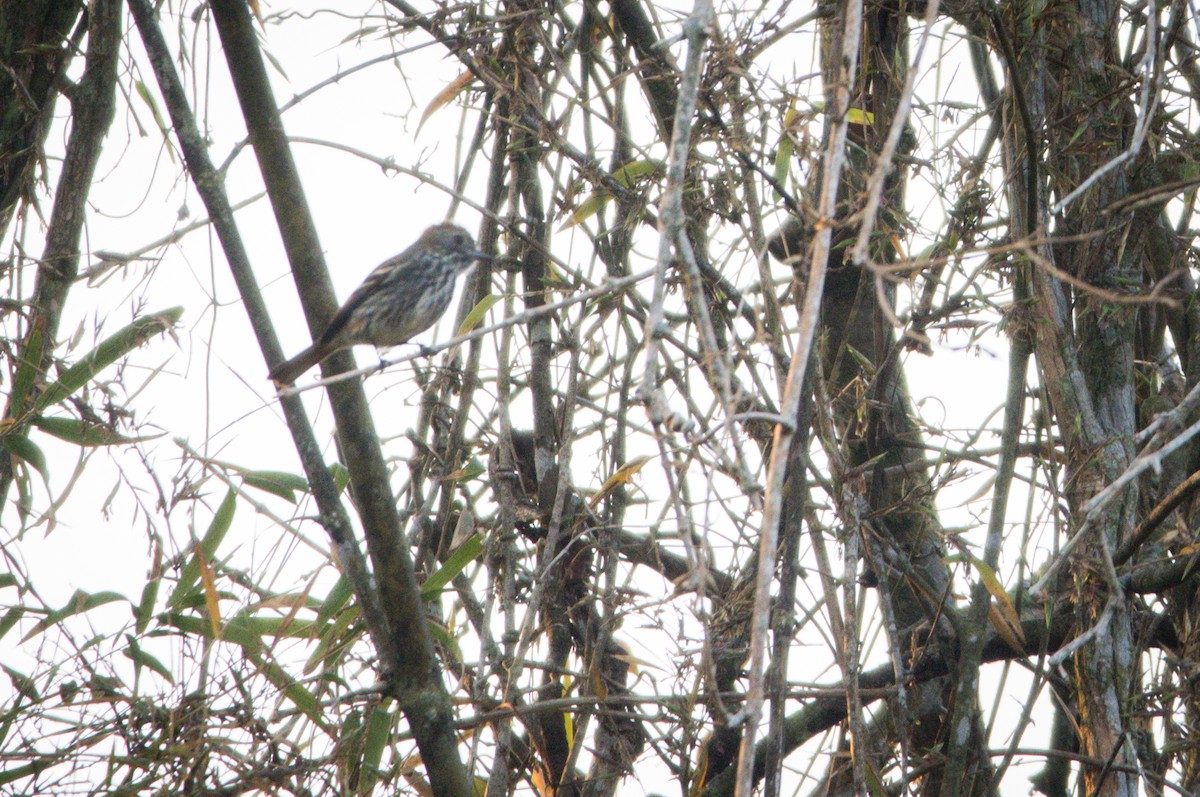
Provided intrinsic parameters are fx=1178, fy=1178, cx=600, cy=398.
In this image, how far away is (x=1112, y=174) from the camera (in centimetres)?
318

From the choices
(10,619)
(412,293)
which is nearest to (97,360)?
(10,619)

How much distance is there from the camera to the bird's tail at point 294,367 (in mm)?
2738

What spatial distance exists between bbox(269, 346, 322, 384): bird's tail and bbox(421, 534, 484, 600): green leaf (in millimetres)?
652

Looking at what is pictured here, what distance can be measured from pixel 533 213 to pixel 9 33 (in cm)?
157

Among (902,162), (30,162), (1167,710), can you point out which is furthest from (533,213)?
(1167,710)

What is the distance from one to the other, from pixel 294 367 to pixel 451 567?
713mm

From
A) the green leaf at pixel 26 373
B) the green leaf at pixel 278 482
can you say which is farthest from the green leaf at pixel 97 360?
the green leaf at pixel 278 482

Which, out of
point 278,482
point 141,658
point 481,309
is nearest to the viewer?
point 141,658

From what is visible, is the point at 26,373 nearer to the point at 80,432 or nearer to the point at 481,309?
the point at 80,432

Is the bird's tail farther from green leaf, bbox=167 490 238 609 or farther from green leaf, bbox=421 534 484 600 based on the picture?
green leaf, bbox=421 534 484 600

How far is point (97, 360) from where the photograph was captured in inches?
121

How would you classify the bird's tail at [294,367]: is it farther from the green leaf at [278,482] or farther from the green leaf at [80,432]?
the green leaf at [80,432]

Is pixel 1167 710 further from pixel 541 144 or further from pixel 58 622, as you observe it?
pixel 58 622

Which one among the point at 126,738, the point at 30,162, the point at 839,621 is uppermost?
the point at 30,162
